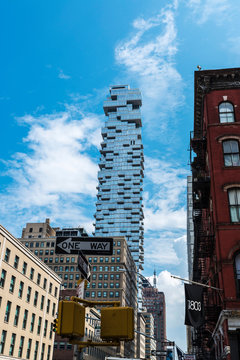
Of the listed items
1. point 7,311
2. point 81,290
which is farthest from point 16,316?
point 81,290

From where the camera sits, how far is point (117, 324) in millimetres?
5230

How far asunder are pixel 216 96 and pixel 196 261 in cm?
2115

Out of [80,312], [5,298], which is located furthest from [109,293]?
[80,312]

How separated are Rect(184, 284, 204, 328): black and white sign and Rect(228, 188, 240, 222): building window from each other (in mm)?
5798

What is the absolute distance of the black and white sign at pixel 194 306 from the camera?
81.9 feet

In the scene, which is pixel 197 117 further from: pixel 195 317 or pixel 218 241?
pixel 195 317

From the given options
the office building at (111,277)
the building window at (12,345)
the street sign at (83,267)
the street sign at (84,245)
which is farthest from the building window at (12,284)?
the office building at (111,277)

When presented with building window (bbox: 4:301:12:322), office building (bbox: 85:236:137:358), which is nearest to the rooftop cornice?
building window (bbox: 4:301:12:322)

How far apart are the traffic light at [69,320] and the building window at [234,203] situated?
78.1 feet

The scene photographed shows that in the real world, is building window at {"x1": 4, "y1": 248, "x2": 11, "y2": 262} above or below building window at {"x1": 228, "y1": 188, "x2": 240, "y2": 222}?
above

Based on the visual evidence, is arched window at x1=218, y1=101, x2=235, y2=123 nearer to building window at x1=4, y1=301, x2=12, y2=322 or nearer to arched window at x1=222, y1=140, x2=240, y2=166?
arched window at x1=222, y1=140, x2=240, y2=166

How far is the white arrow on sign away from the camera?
7.75 m

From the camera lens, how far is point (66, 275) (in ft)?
442

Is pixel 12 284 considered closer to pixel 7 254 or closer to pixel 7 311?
pixel 7 311
